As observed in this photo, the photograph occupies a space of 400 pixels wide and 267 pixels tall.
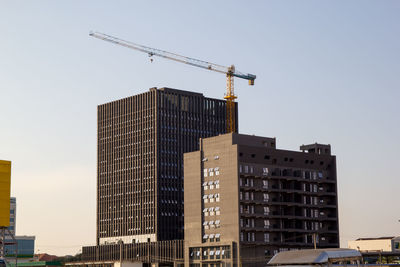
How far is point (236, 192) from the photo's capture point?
189500mm

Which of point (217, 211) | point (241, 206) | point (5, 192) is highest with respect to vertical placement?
point (241, 206)

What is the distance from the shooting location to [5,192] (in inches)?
4358

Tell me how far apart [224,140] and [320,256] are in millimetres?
123976

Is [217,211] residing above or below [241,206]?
below

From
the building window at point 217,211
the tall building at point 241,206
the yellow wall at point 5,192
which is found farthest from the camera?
the building window at point 217,211

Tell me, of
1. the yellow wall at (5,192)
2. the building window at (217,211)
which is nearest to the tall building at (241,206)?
the building window at (217,211)

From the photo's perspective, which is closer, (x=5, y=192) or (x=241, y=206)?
(x=5, y=192)

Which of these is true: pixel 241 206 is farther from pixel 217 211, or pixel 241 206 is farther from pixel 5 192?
pixel 5 192

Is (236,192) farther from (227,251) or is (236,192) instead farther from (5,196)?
(5,196)

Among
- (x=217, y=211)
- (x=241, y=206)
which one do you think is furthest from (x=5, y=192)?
(x=217, y=211)

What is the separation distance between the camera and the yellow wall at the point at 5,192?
4313 inches

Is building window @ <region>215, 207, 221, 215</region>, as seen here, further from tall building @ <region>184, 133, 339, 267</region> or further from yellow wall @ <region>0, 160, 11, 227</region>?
yellow wall @ <region>0, 160, 11, 227</region>

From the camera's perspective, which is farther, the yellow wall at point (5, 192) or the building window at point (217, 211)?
the building window at point (217, 211)

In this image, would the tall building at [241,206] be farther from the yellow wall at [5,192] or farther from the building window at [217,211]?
the yellow wall at [5,192]
